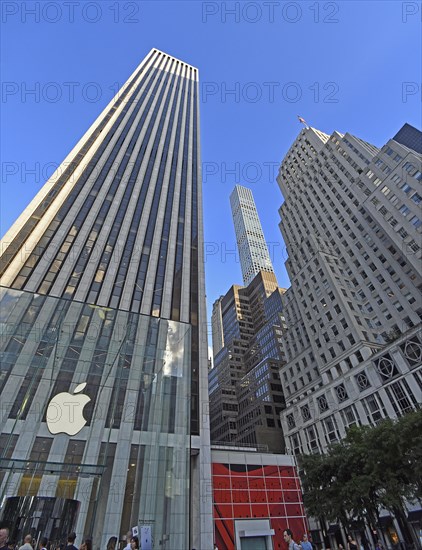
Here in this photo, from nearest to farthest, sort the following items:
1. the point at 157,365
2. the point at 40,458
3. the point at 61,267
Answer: the point at 40,458 → the point at 157,365 → the point at 61,267

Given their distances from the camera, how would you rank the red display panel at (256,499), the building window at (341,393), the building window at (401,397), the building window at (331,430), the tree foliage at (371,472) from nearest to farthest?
the tree foliage at (371,472)
the red display panel at (256,499)
the building window at (401,397)
the building window at (331,430)
the building window at (341,393)

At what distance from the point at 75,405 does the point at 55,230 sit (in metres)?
26.6

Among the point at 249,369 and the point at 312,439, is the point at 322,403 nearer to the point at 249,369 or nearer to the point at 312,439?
the point at 312,439

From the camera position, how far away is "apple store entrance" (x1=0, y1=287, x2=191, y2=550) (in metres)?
16.6

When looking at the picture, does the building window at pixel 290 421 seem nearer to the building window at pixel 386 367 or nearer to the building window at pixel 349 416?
the building window at pixel 349 416

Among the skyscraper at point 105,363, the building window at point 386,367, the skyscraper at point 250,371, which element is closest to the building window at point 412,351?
the building window at point 386,367

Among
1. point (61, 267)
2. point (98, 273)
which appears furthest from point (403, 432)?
point (61, 267)

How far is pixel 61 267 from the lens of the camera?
37.1 metres

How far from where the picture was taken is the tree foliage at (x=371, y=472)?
2259 cm

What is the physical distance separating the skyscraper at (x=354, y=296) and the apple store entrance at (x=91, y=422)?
35466 mm

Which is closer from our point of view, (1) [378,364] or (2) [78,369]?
(2) [78,369]

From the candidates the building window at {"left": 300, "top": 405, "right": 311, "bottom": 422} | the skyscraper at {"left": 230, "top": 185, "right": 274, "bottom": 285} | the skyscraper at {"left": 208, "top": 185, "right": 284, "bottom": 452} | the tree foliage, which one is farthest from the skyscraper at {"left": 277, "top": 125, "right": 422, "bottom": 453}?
the skyscraper at {"left": 230, "top": 185, "right": 274, "bottom": 285}

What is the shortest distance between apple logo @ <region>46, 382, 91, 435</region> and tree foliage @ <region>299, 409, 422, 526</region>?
20.5m

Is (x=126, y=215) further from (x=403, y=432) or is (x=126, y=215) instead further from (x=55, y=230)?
(x=403, y=432)
